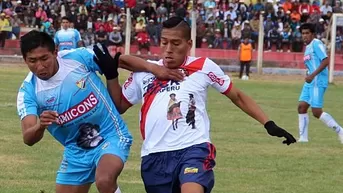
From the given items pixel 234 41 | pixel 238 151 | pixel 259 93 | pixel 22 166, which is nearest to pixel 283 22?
pixel 234 41

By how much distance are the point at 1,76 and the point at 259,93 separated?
31.3 feet

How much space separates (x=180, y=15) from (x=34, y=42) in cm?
3313

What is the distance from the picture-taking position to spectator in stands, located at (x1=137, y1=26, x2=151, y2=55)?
128 ft

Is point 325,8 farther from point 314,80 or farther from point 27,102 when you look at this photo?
point 27,102

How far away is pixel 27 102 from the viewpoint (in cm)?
735

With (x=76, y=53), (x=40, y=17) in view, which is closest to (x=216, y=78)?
(x=76, y=53)

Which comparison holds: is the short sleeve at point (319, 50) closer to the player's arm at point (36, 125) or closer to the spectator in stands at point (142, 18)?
the player's arm at point (36, 125)

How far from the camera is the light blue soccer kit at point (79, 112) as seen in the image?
7484 millimetres

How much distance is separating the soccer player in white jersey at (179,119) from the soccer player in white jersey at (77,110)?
0.79 feet

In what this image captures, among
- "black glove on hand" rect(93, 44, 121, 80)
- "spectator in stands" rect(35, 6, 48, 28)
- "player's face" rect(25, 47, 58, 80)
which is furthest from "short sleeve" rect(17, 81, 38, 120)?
"spectator in stands" rect(35, 6, 48, 28)

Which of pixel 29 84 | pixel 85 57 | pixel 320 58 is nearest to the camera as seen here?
pixel 29 84

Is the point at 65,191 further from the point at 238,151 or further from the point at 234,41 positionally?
the point at 234,41

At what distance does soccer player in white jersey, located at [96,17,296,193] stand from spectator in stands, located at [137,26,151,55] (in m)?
31.6

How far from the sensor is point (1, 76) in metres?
32.1
